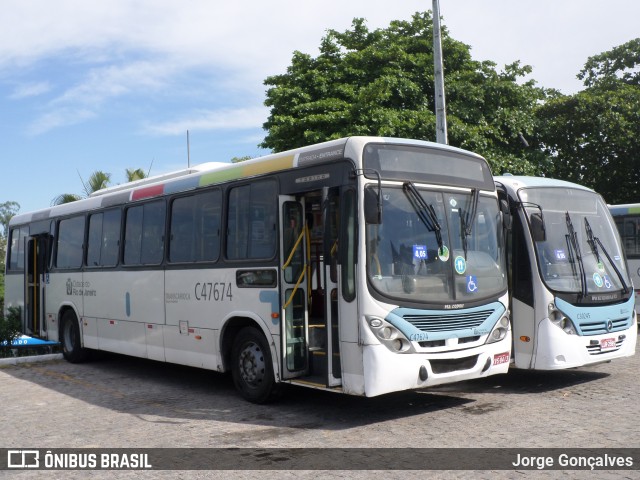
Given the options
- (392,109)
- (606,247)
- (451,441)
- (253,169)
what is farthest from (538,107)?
(451,441)

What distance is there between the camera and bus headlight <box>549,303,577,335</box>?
955 centimetres

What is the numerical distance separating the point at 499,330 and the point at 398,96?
17281 mm

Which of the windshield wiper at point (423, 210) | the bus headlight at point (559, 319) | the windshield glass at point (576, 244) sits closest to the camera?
the windshield wiper at point (423, 210)

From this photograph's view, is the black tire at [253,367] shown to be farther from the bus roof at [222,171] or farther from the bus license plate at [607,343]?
the bus license plate at [607,343]

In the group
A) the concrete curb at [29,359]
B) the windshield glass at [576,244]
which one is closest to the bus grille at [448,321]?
the windshield glass at [576,244]

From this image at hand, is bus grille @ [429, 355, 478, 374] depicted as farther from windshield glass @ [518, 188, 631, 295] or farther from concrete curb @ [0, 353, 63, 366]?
concrete curb @ [0, 353, 63, 366]

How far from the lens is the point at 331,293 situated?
798 cm

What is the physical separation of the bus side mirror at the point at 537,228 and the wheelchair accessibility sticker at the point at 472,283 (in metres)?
1.63

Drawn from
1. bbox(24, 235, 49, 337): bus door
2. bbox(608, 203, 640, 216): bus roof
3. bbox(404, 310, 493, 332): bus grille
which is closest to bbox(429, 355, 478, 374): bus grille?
bbox(404, 310, 493, 332): bus grille

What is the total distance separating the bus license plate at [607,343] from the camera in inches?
386

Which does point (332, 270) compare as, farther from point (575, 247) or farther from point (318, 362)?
point (575, 247)

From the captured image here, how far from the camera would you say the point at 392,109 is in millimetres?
23875

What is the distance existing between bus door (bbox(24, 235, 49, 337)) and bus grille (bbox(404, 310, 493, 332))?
32.3ft

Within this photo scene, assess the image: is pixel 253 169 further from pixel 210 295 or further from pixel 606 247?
pixel 606 247
